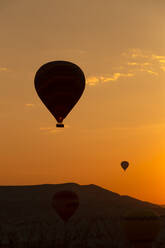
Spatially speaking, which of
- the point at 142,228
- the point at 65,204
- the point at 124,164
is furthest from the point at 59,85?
the point at 124,164

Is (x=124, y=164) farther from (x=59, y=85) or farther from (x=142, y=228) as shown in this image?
(x=59, y=85)

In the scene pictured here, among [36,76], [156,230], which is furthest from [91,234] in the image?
[36,76]

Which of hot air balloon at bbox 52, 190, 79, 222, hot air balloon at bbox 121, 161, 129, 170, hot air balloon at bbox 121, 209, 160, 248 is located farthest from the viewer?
hot air balloon at bbox 121, 161, 129, 170

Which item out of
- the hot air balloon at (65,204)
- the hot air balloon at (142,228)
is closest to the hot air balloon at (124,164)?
the hot air balloon at (65,204)

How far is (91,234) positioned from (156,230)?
4672 inches

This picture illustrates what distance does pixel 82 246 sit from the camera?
18388 cm

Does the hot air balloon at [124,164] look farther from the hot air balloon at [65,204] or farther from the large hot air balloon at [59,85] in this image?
the large hot air balloon at [59,85]

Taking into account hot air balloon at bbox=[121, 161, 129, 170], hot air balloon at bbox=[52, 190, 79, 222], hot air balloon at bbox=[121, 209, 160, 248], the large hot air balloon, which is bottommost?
hot air balloon at bbox=[121, 209, 160, 248]

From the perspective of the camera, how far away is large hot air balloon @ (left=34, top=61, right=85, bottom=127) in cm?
6544

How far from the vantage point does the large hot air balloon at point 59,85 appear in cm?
6544

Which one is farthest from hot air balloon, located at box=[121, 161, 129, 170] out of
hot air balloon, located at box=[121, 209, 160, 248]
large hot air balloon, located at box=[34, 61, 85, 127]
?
large hot air balloon, located at box=[34, 61, 85, 127]

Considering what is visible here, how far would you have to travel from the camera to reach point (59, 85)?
65.7 m

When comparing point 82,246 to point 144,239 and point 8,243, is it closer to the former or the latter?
point 8,243

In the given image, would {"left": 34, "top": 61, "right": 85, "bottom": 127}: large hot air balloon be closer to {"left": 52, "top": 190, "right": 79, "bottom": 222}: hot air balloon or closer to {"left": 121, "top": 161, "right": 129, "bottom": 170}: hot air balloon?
{"left": 52, "top": 190, "right": 79, "bottom": 222}: hot air balloon
